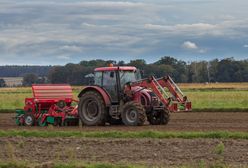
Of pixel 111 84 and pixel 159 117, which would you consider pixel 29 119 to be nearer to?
pixel 111 84

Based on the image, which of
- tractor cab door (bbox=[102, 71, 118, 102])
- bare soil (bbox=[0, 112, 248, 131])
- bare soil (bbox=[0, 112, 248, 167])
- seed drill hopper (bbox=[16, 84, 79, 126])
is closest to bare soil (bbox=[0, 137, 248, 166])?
bare soil (bbox=[0, 112, 248, 167])

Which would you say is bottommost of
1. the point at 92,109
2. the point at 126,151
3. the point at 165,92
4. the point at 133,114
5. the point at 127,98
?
the point at 126,151

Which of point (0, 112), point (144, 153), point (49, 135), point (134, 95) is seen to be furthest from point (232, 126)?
point (0, 112)

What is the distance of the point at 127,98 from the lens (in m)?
23.0

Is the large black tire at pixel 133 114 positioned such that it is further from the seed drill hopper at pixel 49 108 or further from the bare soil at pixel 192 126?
the seed drill hopper at pixel 49 108

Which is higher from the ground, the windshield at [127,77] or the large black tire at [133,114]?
the windshield at [127,77]

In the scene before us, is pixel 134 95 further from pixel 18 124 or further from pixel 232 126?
pixel 18 124

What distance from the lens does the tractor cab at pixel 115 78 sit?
2306cm

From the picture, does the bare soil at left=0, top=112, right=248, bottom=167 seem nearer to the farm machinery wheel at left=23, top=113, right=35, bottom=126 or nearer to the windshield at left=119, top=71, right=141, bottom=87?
the windshield at left=119, top=71, right=141, bottom=87

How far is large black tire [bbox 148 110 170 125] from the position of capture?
77.3 feet

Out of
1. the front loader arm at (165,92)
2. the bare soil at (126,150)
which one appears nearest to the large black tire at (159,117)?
the front loader arm at (165,92)

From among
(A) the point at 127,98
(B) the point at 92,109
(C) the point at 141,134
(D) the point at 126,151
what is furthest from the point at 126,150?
(B) the point at 92,109

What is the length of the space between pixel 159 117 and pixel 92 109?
107 inches

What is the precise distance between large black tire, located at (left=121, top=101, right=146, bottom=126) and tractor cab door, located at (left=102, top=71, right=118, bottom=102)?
2.63 feet
